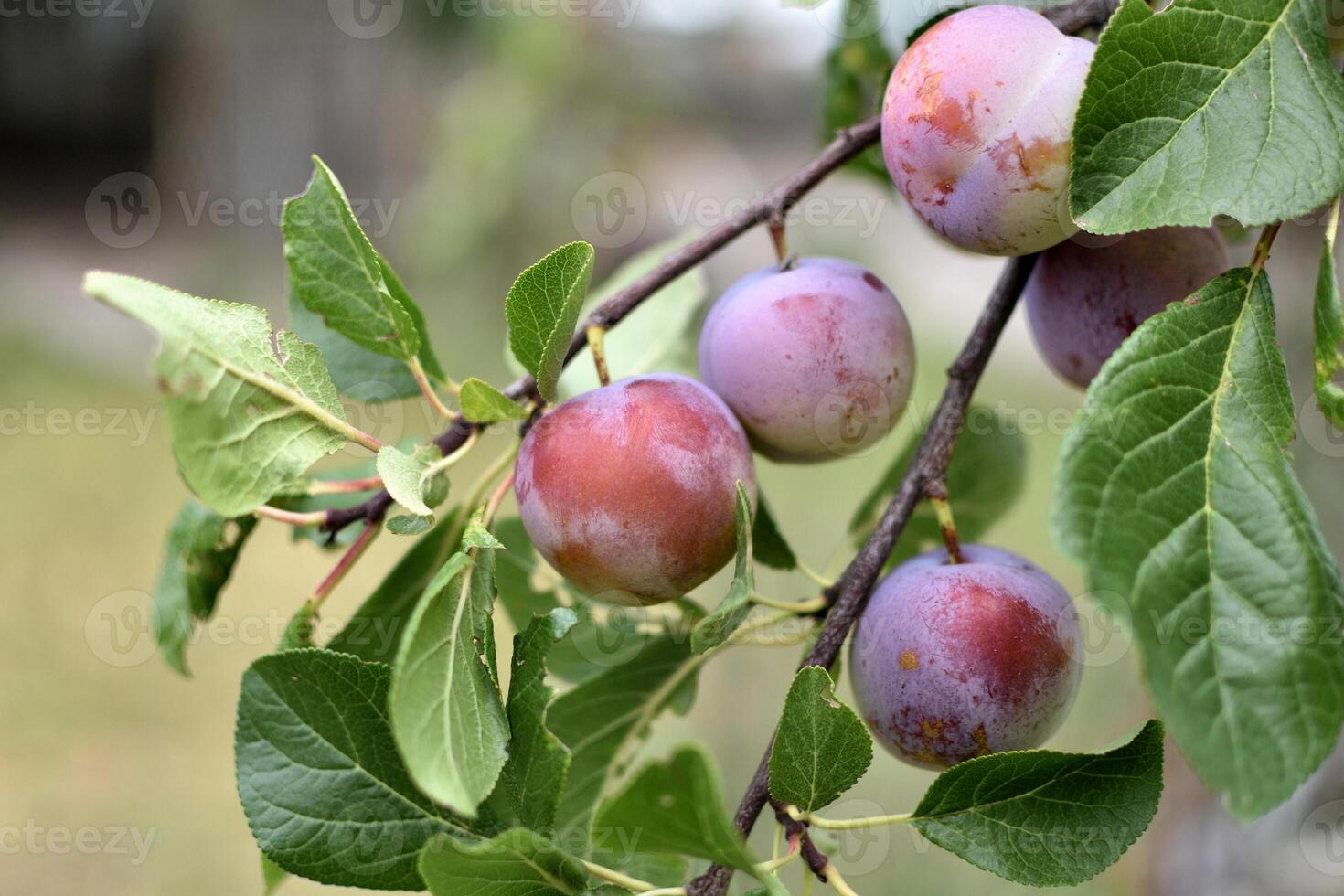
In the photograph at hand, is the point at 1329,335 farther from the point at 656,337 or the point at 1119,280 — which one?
the point at 656,337

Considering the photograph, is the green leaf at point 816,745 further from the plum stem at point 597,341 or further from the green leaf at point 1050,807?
the plum stem at point 597,341

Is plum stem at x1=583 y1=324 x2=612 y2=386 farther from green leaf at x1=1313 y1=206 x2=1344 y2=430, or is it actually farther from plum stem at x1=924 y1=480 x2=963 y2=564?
green leaf at x1=1313 y1=206 x2=1344 y2=430

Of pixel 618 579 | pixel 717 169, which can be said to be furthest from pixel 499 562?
pixel 717 169

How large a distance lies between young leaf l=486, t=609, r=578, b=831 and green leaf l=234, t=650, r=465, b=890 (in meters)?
0.05

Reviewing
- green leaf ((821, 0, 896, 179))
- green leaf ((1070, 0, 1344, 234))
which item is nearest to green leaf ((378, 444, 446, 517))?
green leaf ((1070, 0, 1344, 234))

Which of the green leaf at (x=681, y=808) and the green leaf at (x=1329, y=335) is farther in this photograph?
the green leaf at (x=1329, y=335)

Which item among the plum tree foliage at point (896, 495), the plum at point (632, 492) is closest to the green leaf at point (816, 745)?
the plum tree foliage at point (896, 495)

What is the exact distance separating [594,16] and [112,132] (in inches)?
126

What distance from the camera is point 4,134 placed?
5695 mm

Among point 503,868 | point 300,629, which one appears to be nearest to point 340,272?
point 300,629

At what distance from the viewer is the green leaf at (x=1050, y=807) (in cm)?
56

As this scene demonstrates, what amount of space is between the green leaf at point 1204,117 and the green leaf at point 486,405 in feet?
1.04

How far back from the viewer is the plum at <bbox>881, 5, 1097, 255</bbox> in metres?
0.59

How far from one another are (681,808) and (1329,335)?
401 millimetres
